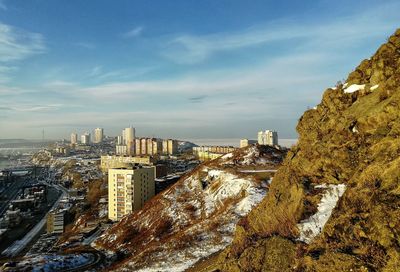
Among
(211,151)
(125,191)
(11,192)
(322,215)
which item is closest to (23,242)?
(125,191)

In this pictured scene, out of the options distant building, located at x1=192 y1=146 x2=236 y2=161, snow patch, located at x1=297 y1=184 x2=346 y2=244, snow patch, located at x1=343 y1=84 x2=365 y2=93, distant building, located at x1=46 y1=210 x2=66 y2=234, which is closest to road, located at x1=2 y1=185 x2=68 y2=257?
distant building, located at x1=46 y1=210 x2=66 y2=234

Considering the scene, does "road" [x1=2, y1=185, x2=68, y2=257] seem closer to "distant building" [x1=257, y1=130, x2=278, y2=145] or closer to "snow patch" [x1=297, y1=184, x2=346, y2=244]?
"snow patch" [x1=297, y1=184, x2=346, y2=244]

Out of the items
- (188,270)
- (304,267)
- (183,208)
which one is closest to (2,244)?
(183,208)

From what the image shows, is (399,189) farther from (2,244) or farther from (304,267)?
(2,244)

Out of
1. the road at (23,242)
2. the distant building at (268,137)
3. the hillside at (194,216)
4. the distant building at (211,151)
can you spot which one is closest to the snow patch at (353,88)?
the hillside at (194,216)

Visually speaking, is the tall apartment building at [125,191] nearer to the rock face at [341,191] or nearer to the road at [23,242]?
the road at [23,242]

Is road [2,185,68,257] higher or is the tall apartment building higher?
the tall apartment building

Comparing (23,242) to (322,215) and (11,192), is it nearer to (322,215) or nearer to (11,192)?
(322,215)
